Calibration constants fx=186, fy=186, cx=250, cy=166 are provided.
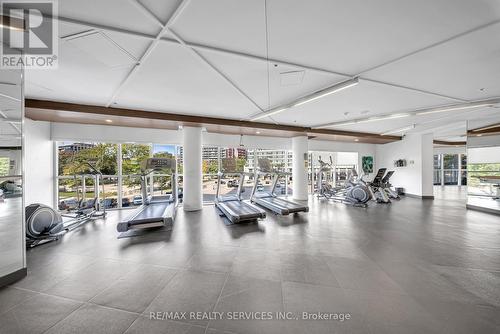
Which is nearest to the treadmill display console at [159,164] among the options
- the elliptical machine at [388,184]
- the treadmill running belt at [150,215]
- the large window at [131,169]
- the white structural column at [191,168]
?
the white structural column at [191,168]

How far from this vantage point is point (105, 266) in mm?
2893

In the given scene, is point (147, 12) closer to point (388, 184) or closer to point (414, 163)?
point (388, 184)

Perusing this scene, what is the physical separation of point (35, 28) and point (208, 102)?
309 centimetres

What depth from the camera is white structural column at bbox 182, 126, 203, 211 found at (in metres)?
6.73

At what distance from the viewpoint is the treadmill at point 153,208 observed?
4.28 meters

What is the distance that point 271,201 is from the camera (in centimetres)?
704

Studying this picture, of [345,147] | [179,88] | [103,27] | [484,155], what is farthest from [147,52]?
[345,147]

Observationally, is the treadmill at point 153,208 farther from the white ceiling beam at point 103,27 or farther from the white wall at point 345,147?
the white wall at point 345,147

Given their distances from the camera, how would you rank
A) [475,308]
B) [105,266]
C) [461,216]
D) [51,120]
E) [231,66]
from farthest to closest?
[51,120], [461,216], [231,66], [105,266], [475,308]

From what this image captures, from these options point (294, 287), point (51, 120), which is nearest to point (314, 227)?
point (294, 287)

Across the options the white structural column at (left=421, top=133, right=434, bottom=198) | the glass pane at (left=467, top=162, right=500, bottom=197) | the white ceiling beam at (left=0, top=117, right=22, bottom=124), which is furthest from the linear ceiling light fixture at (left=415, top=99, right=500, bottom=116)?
the white ceiling beam at (left=0, top=117, right=22, bottom=124)

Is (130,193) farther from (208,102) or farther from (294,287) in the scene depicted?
(294,287)

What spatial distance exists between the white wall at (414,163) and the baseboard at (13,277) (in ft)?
43.7

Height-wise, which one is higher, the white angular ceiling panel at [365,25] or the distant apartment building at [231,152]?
the white angular ceiling panel at [365,25]
